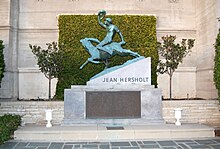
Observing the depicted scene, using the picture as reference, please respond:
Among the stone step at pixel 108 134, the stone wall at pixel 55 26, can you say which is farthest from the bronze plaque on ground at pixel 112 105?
the stone wall at pixel 55 26

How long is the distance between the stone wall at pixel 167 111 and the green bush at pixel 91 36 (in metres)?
3.52

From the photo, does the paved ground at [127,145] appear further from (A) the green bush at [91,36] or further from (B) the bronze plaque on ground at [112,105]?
(A) the green bush at [91,36]

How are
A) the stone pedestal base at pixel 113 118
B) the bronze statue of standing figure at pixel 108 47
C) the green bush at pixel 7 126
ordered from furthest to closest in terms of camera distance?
1. the bronze statue of standing figure at pixel 108 47
2. the stone pedestal base at pixel 113 118
3. the green bush at pixel 7 126

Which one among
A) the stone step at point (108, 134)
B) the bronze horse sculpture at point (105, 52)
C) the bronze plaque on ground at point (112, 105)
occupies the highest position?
the bronze horse sculpture at point (105, 52)

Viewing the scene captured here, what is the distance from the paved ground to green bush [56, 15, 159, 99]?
6926 millimetres

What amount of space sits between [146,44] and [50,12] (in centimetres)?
594

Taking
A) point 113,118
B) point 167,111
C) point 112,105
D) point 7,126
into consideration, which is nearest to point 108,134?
point 113,118

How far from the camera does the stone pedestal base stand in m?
9.59

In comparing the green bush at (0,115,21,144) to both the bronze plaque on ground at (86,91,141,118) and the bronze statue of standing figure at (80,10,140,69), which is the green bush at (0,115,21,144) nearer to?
the bronze plaque on ground at (86,91,141,118)

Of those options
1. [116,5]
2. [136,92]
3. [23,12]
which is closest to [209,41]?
[116,5]

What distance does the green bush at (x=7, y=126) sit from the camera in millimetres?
7484

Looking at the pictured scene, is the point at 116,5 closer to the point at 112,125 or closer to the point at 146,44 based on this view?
the point at 146,44

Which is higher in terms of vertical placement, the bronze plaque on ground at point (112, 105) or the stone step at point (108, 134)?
the bronze plaque on ground at point (112, 105)

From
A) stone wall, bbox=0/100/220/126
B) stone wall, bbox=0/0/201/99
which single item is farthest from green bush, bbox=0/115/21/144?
stone wall, bbox=0/0/201/99
